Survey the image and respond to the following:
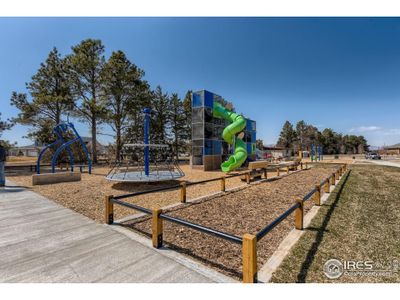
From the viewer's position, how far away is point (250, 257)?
8.79 ft

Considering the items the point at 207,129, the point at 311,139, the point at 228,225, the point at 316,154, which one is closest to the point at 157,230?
the point at 228,225

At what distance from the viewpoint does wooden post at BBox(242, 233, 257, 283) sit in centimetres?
266

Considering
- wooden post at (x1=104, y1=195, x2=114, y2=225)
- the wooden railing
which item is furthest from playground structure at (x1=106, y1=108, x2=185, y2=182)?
wooden post at (x1=104, y1=195, x2=114, y2=225)

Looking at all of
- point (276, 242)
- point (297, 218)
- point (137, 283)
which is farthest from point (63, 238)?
point (297, 218)

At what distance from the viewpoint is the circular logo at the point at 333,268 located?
316 centimetres

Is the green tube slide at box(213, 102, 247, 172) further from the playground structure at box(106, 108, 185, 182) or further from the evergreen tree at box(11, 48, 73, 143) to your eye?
the evergreen tree at box(11, 48, 73, 143)

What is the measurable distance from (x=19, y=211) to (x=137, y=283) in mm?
5734

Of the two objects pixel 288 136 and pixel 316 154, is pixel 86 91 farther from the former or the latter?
pixel 288 136

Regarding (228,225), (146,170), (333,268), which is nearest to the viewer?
(333,268)

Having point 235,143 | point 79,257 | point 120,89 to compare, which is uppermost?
point 120,89

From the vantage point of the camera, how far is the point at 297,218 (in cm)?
502

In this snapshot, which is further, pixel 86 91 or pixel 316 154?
pixel 316 154

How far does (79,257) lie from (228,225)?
3.35 m

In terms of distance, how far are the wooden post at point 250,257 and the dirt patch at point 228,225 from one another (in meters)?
0.43
